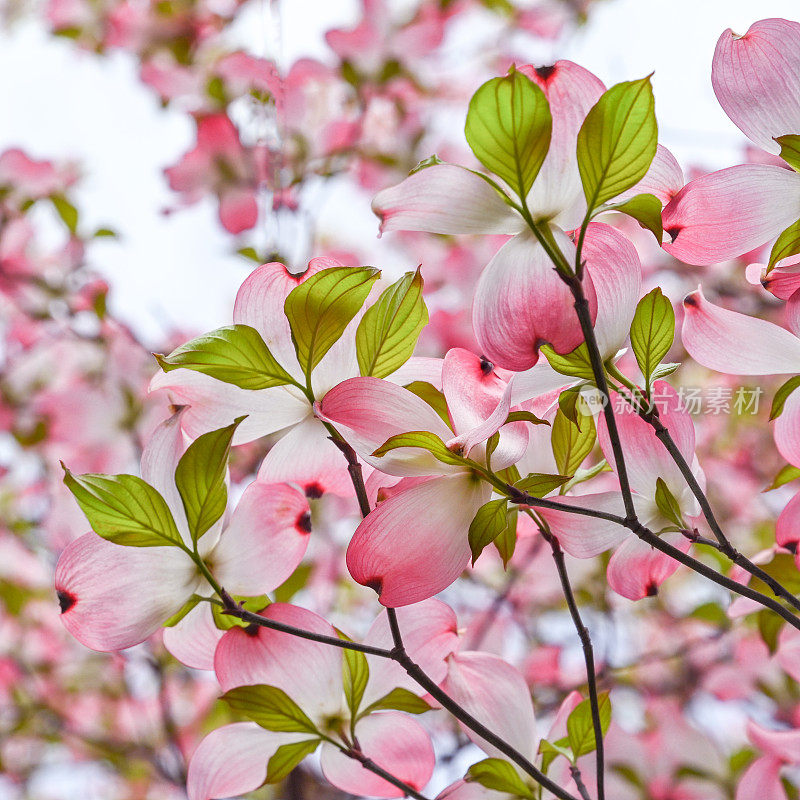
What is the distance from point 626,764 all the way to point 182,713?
155 cm

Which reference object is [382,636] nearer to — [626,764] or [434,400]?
[434,400]

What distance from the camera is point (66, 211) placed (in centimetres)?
114

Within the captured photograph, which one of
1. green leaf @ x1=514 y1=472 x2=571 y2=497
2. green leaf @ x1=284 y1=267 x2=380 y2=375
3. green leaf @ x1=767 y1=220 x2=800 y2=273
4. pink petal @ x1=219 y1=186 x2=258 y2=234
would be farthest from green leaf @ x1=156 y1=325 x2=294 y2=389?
pink petal @ x1=219 y1=186 x2=258 y2=234

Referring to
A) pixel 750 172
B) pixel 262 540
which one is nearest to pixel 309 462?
pixel 262 540

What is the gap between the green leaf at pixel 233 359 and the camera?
0.33 metres

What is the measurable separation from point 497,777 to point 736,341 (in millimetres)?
246

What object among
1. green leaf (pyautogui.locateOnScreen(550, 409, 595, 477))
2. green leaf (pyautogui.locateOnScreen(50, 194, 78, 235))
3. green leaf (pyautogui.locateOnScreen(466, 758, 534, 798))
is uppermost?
green leaf (pyautogui.locateOnScreen(550, 409, 595, 477))

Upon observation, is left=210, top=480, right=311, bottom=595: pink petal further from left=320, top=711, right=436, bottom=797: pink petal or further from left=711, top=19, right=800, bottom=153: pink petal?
left=711, top=19, right=800, bottom=153: pink petal

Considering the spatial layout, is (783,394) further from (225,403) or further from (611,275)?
(225,403)

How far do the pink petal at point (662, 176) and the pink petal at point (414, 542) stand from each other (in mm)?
149

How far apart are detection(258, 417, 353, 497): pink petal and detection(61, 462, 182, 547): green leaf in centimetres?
7

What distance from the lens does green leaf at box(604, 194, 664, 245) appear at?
313mm

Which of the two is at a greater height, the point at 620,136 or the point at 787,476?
the point at 620,136

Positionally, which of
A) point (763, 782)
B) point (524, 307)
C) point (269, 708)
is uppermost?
point (524, 307)
